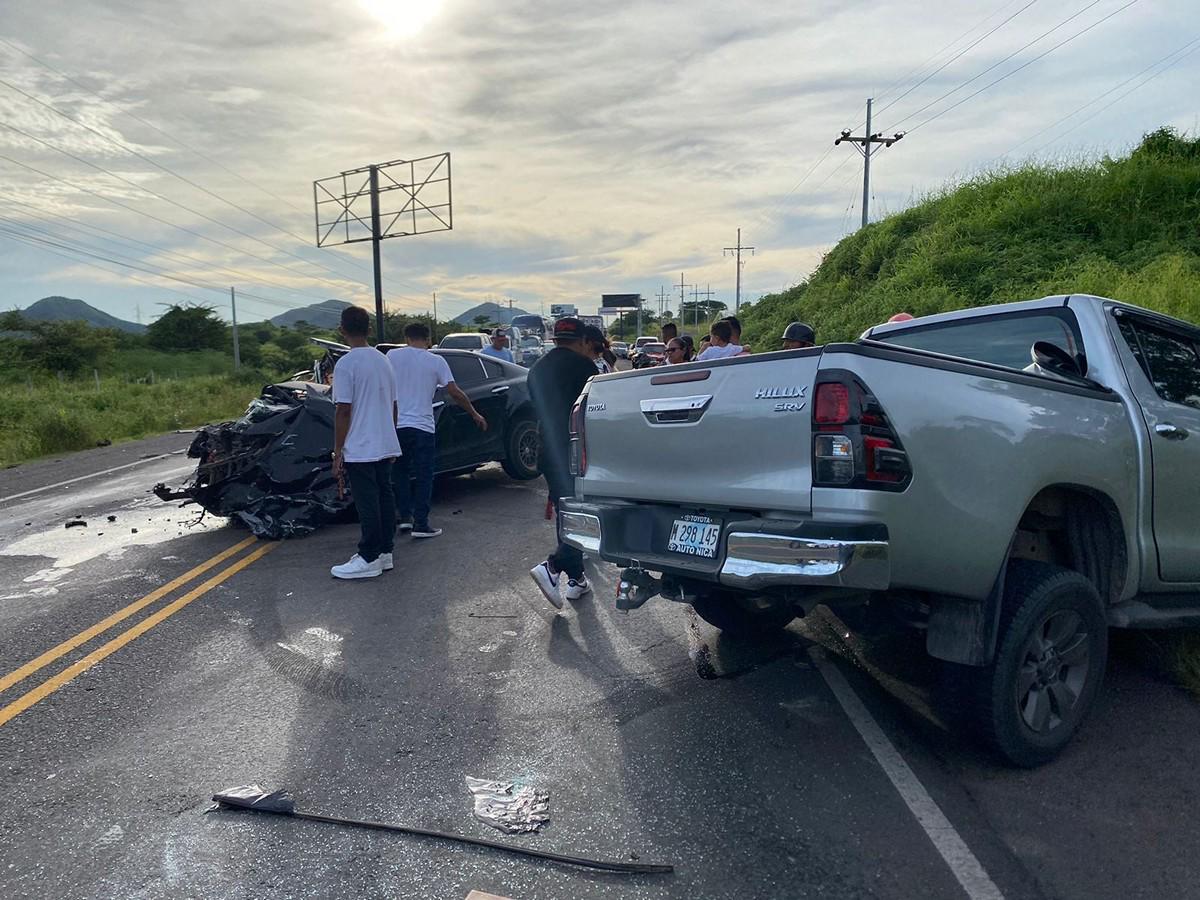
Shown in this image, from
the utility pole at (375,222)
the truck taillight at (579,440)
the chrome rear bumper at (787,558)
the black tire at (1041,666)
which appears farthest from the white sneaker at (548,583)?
the utility pole at (375,222)

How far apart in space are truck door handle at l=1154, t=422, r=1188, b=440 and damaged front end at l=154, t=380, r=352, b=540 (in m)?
6.76

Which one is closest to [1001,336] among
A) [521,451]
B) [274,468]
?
[274,468]

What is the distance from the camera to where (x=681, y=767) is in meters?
3.63

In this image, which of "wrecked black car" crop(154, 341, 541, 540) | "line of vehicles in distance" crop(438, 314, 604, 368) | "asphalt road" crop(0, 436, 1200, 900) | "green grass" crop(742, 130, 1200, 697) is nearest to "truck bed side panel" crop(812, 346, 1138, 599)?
"asphalt road" crop(0, 436, 1200, 900)

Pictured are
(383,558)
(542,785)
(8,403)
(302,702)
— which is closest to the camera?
(542,785)

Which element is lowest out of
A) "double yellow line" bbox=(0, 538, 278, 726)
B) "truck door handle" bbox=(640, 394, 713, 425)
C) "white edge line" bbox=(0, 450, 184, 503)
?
"white edge line" bbox=(0, 450, 184, 503)

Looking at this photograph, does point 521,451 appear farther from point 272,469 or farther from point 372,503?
point 372,503

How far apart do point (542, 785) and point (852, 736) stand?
1.39 metres

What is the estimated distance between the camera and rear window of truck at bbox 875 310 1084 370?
4.55 m

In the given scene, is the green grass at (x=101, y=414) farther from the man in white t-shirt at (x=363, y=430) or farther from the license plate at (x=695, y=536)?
the license plate at (x=695, y=536)

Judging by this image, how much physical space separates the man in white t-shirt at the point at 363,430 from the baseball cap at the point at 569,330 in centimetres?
164

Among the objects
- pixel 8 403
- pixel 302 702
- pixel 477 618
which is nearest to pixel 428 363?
pixel 477 618

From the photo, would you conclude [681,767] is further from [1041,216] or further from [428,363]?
[1041,216]

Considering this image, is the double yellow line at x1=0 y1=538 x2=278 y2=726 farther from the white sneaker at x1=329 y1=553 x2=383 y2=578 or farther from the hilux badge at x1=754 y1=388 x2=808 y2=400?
the hilux badge at x1=754 y1=388 x2=808 y2=400
